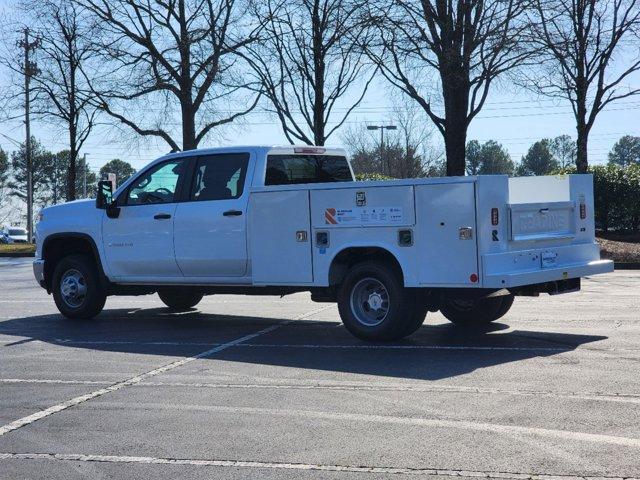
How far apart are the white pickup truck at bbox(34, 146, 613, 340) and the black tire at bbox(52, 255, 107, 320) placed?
0.02 metres

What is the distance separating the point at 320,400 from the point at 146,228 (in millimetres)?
5358

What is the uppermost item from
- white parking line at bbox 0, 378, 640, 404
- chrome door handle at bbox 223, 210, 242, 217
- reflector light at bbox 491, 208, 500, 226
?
chrome door handle at bbox 223, 210, 242, 217

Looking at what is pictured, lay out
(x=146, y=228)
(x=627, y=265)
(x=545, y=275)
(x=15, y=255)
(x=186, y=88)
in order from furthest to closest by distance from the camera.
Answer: (x=15, y=255) < (x=186, y=88) < (x=627, y=265) < (x=146, y=228) < (x=545, y=275)

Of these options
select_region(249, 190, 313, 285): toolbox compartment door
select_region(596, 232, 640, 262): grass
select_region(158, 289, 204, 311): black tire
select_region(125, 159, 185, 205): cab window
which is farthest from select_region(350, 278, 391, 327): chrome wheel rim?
select_region(596, 232, 640, 262): grass

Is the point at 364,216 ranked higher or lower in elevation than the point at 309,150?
lower

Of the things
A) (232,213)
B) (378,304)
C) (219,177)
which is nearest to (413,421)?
(378,304)

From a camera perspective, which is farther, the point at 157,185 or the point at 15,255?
the point at 15,255

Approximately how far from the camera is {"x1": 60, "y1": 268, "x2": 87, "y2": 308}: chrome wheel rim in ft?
41.1

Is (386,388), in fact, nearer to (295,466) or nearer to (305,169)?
(295,466)

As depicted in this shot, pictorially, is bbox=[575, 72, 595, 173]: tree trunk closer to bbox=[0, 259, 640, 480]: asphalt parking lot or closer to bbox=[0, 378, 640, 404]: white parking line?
bbox=[0, 259, 640, 480]: asphalt parking lot

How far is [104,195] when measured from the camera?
39.1ft

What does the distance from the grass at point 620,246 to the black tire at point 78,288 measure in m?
13.2

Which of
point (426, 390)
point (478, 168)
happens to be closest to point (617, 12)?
point (426, 390)

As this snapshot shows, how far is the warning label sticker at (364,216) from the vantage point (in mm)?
9350
